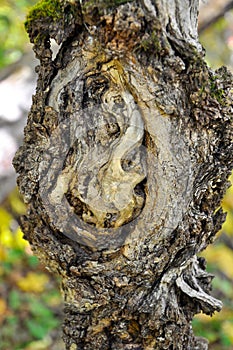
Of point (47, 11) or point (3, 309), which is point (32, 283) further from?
point (47, 11)

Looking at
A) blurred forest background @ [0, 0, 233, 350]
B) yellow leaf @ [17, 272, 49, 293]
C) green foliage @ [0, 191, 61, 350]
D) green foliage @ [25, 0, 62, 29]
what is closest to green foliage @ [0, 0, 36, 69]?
blurred forest background @ [0, 0, 233, 350]

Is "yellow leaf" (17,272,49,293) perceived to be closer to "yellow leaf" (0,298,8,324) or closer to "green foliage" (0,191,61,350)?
"green foliage" (0,191,61,350)

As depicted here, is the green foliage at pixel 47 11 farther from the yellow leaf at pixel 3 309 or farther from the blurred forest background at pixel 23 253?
the yellow leaf at pixel 3 309

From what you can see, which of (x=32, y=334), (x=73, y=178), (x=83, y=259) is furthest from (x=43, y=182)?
(x=32, y=334)

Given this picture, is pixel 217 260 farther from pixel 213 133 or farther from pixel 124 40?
pixel 124 40

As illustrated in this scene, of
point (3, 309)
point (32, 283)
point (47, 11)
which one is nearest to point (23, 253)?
point (32, 283)

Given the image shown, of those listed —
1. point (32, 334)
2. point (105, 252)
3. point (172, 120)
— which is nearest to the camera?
point (172, 120)

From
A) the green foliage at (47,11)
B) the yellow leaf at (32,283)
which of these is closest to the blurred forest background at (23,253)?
the yellow leaf at (32,283)
